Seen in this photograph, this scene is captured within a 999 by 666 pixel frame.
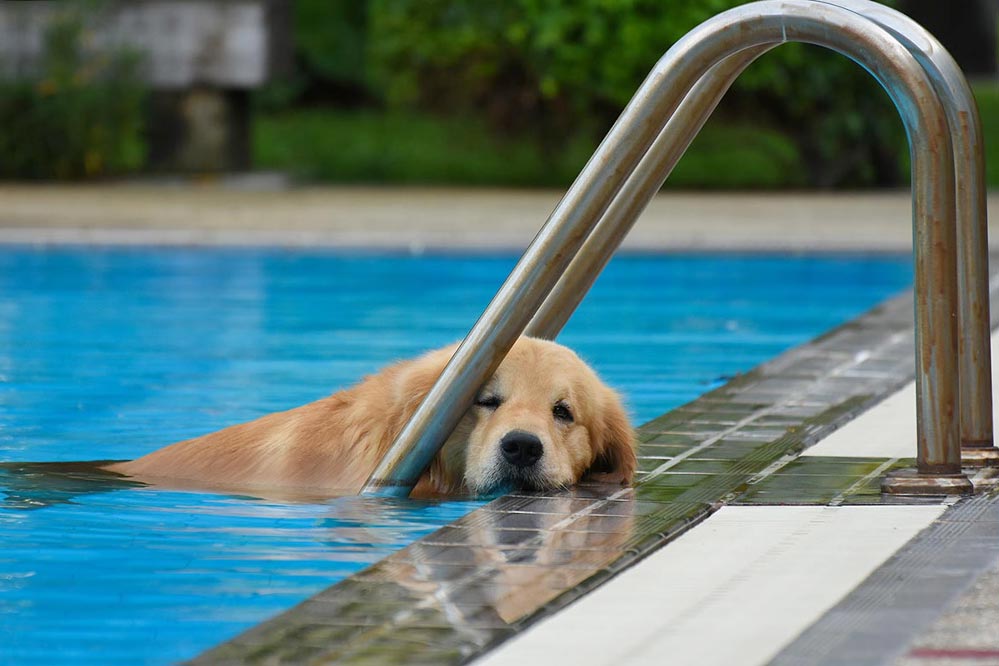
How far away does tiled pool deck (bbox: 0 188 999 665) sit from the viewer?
3131 millimetres

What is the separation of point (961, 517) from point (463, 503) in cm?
139

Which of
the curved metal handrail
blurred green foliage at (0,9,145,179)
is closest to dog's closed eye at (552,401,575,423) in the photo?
the curved metal handrail

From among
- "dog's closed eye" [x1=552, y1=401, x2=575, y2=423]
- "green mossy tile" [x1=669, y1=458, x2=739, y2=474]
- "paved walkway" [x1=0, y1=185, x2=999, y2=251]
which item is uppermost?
"paved walkway" [x1=0, y1=185, x2=999, y2=251]

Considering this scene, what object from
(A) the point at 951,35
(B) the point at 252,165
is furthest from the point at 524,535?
(A) the point at 951,35

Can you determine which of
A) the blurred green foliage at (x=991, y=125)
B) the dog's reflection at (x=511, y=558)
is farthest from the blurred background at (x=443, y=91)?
the dog's reflection at (x=511, y=558)

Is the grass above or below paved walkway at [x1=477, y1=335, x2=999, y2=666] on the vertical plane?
above

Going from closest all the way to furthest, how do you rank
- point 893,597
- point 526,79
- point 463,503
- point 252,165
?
point 893,597
point 463,503
point 526,79
point 252,165

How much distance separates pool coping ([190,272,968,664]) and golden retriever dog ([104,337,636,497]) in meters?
0.12

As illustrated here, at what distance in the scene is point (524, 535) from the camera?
418 cm

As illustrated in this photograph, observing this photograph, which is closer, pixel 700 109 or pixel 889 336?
pixel 700 109

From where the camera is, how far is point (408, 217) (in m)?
14.9

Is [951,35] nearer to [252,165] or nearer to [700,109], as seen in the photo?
[252,165]

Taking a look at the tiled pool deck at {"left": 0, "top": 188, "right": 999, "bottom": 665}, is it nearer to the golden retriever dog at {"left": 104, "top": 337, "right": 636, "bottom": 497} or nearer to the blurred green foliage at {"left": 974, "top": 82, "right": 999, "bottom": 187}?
the golden retriever dog at {"left": 104, "top": 337, "right": 636, "bottom": 497}

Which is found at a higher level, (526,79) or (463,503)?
(526,79)
